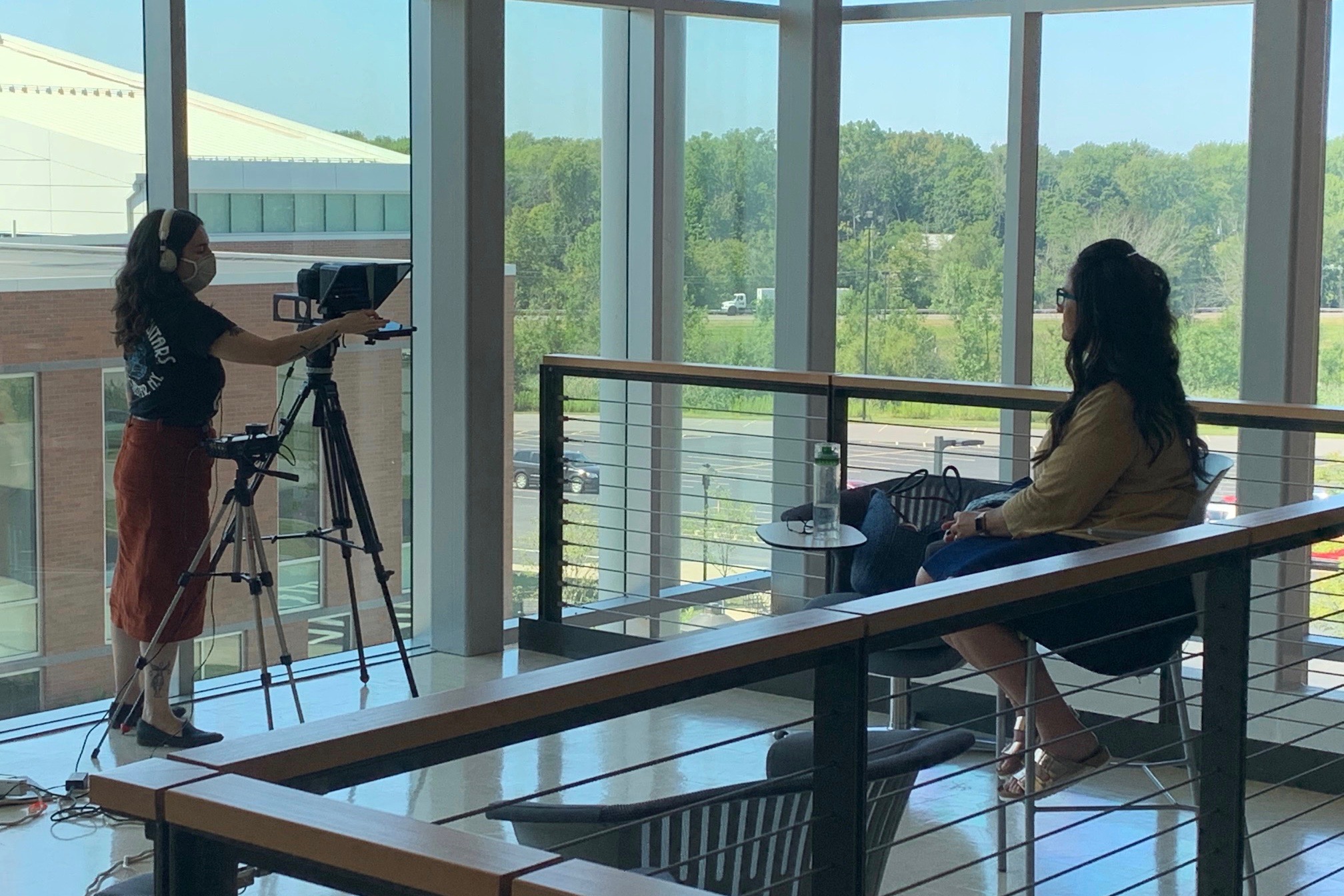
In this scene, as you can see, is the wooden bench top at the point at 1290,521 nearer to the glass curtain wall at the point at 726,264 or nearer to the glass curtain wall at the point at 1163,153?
the glass curtain wall at the point at 1163,153

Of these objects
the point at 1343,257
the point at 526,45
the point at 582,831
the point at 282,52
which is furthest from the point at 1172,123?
the point at 582,831

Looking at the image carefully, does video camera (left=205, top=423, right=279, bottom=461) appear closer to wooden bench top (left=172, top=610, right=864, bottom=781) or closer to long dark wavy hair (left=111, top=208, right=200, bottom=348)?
long dark wavy hair (left=111, top=208, right=200, bottom=348)

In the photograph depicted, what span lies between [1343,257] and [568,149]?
3.03 meters

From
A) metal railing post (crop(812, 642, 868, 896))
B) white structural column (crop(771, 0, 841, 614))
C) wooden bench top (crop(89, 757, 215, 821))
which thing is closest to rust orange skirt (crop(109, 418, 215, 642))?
white structural column (crop(771, 0, 841, 614))

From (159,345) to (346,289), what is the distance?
56 centimetres

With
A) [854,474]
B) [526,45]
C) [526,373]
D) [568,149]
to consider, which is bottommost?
[854,474]

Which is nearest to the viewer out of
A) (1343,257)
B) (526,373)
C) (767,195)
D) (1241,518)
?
(1241,518)

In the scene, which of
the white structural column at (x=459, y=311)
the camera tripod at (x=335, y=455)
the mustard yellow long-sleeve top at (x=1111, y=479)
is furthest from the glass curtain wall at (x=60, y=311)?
the mustard yellow long-sleeve top at (x=1111, y=479)

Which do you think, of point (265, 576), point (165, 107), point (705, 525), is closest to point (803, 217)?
point (705, 525)

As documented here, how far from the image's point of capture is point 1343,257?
5828 millimetres

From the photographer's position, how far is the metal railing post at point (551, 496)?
5.70 metres

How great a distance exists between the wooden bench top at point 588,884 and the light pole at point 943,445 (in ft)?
16.9

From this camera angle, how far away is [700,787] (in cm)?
448

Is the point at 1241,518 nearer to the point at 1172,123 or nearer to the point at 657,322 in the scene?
the point at 1172,123
